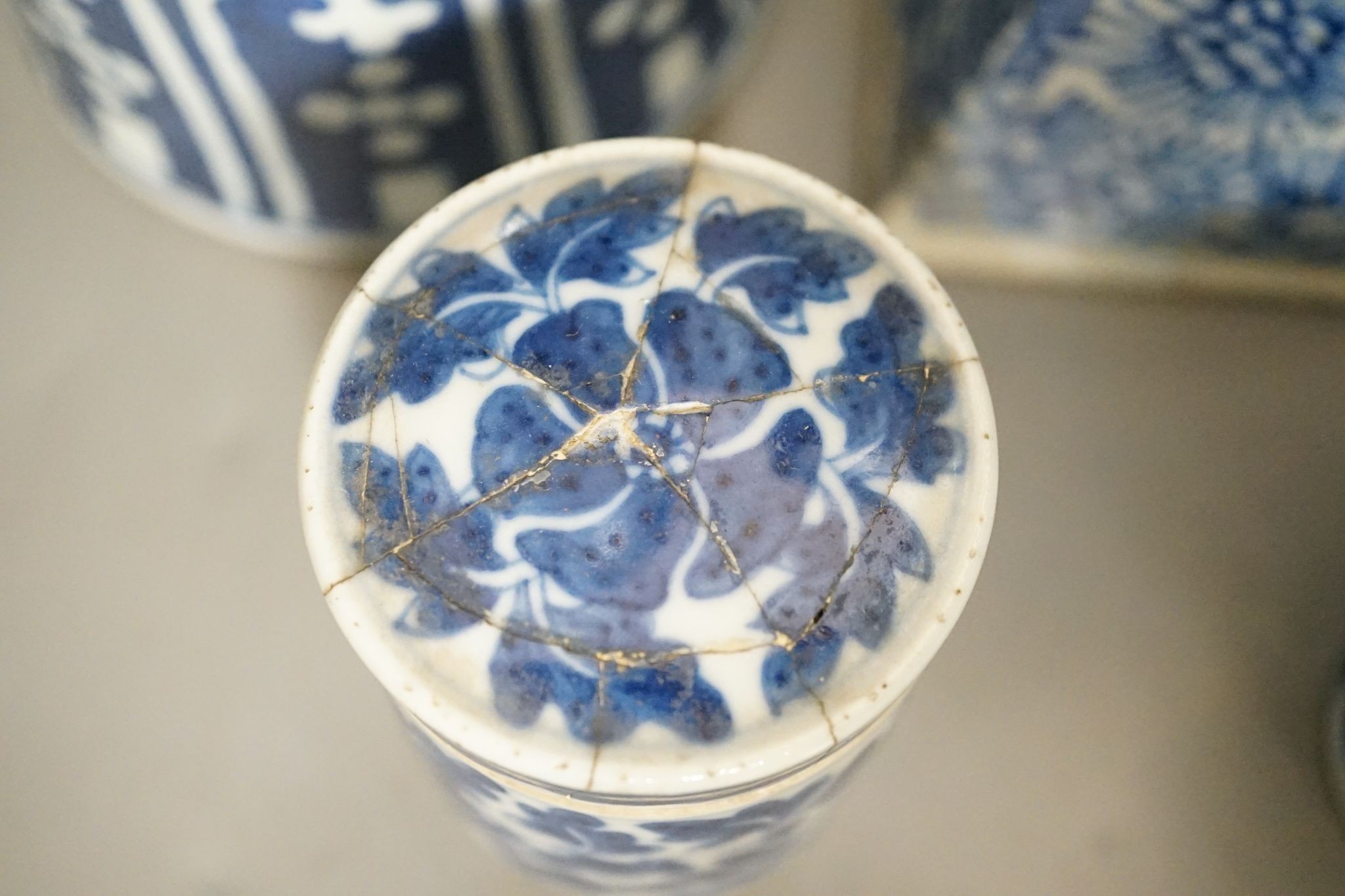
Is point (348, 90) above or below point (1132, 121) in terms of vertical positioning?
above

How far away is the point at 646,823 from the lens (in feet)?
1.79

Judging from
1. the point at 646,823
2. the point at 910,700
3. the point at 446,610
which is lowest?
the point at 910,700

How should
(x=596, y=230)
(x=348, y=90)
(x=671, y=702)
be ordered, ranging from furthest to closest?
(x=348, y=90), (x=596, y=230), (x=671, y=702)

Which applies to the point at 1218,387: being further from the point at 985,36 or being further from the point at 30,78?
the point at 30,78

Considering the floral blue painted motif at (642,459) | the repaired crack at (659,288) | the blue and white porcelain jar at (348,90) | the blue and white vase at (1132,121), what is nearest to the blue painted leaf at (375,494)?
the floral blue painted motif at (642,459)

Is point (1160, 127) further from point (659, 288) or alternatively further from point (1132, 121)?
point (659, 288)

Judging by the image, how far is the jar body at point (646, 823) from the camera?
0.54 m

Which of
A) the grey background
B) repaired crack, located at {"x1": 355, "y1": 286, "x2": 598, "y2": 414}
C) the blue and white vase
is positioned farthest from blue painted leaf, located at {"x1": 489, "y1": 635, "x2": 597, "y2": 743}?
the blue and white vase

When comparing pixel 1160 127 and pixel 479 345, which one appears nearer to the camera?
pixel 479 345

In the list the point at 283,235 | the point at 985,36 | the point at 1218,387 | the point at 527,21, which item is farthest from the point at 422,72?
the point at 1218,387

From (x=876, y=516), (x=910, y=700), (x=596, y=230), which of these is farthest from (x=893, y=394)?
(x=910, y=700)

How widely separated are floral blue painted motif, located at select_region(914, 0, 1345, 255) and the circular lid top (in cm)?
24

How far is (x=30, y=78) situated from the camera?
1048 millimetres

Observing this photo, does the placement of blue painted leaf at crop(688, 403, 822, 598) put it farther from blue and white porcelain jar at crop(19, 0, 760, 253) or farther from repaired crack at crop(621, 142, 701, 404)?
blue and white porcelain jar at crop(19, 0, 760, 253)
